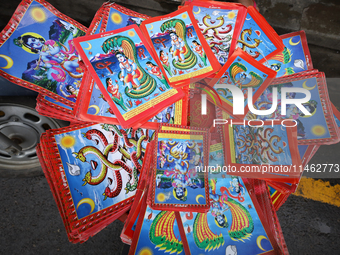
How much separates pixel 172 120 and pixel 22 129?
0.89 m

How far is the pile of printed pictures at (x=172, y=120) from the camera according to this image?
1.02m

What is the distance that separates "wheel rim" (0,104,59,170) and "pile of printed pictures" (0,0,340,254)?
0.71 ft

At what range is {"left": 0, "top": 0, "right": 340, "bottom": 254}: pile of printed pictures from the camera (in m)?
1.02

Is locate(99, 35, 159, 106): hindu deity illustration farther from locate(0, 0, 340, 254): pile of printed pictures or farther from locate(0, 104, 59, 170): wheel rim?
locate(0, 104, 59, 170): wheel rim

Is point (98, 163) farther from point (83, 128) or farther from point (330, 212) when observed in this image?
point (330, 212)

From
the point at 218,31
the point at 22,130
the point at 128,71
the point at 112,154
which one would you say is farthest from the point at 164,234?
the point at 218,31

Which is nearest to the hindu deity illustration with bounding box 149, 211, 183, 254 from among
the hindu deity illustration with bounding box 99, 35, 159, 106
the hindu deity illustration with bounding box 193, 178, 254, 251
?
the hindu deity illustration with bounding box 193, 178, 254, 251

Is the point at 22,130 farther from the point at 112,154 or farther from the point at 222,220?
the point at 222,220

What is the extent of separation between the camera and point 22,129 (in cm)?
120

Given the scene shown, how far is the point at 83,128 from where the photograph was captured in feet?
3.53

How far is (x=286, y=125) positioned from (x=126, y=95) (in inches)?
34.8

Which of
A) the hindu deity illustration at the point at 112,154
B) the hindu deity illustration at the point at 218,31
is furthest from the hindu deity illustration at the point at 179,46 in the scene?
the hindu deity illustration at the point at 112,154

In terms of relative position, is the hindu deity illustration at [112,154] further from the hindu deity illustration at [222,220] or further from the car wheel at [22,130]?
the hindu deity illustration at [222,220]

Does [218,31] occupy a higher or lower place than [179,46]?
higher
